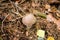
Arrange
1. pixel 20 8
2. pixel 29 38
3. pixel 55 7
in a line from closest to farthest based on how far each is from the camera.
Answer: pixel 29 38, pixel 20 8, pixel 55 7

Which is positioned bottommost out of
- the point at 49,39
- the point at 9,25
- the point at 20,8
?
the point at 49,39

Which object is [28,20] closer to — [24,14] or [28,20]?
[28,20]

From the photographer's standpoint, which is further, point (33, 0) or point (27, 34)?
point (33, 0)

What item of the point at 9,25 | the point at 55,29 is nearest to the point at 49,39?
the point at 55,29

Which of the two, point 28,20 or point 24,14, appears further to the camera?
point 24,14

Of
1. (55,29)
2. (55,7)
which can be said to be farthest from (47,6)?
(55,29)

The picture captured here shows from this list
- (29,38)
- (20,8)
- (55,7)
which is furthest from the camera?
(55,7)

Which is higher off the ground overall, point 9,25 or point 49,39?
point 9,25

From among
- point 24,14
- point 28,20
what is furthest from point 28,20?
point 24,14

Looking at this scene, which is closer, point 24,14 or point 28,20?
point 28,20

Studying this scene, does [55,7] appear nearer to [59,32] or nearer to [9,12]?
[59,32]
